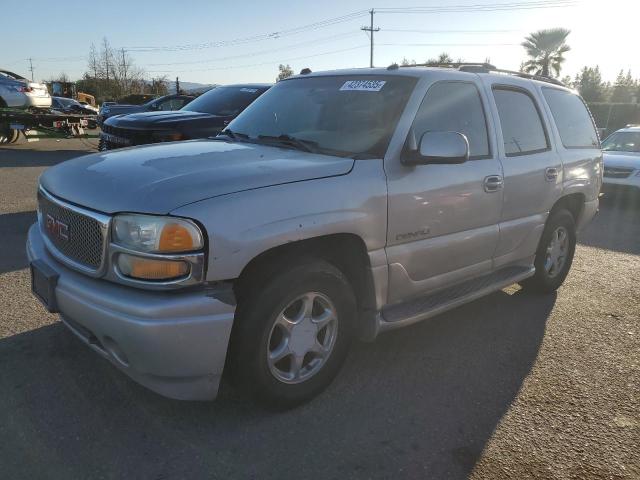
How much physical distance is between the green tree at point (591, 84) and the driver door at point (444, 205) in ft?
174

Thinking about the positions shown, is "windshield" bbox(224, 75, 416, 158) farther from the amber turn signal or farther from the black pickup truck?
the black pickup truck

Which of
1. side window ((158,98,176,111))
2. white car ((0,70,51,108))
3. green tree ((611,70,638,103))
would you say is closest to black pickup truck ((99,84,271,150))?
side window ((158,98,176,111))

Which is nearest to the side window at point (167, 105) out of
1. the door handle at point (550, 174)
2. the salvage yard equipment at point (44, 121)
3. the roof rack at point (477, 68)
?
the salvage yard equipment at point (44, 121)

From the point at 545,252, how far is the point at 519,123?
122 cm

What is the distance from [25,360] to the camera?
3279 millimetres

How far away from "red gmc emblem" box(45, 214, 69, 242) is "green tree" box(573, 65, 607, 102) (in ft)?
181

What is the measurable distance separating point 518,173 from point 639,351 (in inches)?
61.5

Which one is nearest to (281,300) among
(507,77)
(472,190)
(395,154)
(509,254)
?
(395,154)

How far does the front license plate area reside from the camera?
2.70 meters

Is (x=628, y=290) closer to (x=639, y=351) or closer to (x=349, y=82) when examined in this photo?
(x=639, y=351)

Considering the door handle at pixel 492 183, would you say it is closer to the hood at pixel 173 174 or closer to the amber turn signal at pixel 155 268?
the hood at pixel 173 174

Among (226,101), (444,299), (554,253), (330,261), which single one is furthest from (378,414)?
(226,101)

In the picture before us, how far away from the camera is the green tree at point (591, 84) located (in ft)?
168

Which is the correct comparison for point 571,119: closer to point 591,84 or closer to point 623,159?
point 623,159
